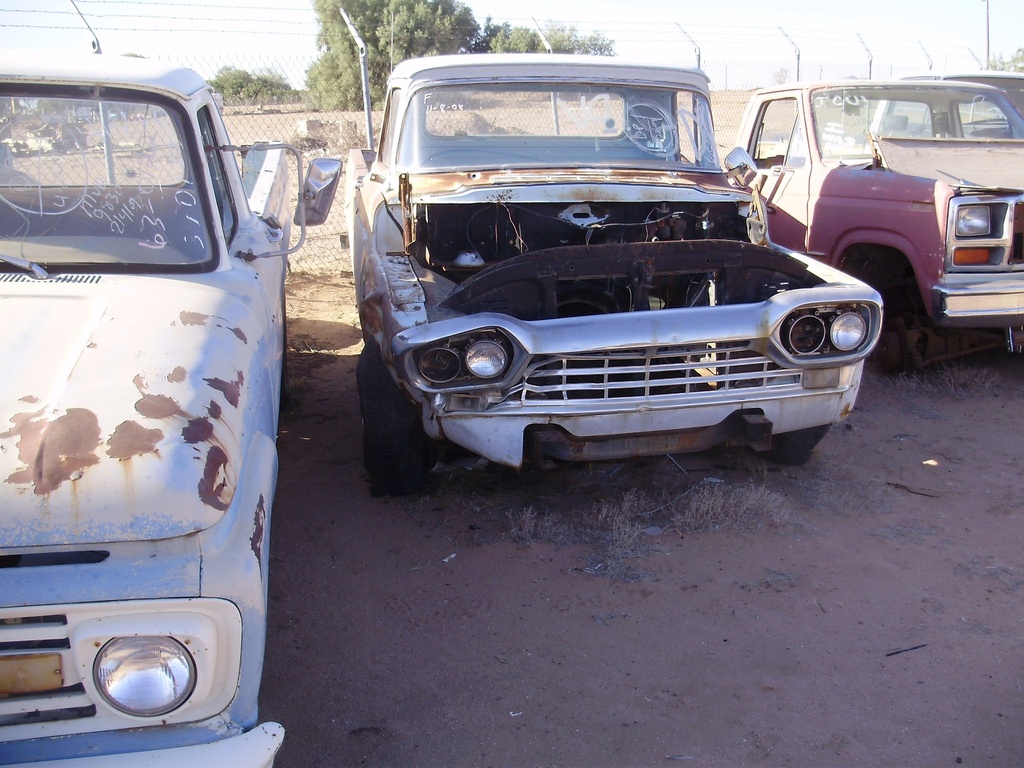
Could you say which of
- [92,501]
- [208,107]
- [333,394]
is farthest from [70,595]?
[333,394]

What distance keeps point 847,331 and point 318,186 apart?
2241 mm

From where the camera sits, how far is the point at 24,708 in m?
1.62

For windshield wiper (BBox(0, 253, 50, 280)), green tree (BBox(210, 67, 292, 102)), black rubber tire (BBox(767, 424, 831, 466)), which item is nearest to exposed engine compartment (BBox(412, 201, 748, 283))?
black rubber tire (BBox(767, 424, 831, 466))

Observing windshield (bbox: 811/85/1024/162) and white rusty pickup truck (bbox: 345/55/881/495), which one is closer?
white rusty pickup truck (bbox: 345/55/881/495)

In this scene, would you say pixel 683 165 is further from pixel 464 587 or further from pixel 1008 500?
pixel 464 587

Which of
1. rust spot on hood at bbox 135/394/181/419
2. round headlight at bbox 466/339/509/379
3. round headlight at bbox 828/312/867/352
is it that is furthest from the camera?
round headlight at bbox 828/312/867/352

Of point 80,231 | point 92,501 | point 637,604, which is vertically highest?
point 80,231

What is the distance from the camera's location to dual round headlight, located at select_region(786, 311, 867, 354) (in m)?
3.37

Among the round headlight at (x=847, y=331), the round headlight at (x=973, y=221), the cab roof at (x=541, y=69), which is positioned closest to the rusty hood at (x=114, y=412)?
the round headlight at (x=847, y=331)

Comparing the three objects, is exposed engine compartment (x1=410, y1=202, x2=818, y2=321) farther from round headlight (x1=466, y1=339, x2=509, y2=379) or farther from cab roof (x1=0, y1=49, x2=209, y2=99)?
cab roof (x1=0, y1=49, x2=209, y2=99)

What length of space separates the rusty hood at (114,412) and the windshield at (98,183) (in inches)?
11.8

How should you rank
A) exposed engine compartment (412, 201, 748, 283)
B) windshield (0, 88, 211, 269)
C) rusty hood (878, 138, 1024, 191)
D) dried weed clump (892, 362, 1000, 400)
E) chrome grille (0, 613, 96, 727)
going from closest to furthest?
chrome grille (0, 613, 96, 727) < windshield (0, 88, 211, 269) < exposed engine compartment (412, 201, 748, 283) < rusty hood (878, 138, 1024, 191) < dried weed clump (892, 362, 1000, 400)

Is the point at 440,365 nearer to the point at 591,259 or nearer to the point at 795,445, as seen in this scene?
the point at 591,259

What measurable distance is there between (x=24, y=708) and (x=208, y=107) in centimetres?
244
